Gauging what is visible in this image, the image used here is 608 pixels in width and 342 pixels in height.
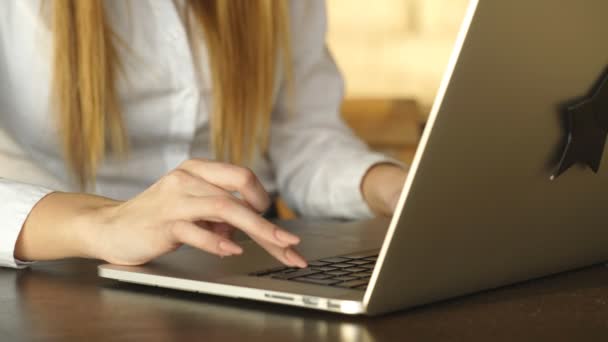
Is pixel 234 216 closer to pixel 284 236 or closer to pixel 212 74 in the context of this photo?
pixel 284 236

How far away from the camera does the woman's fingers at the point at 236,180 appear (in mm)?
674

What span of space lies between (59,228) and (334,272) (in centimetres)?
28

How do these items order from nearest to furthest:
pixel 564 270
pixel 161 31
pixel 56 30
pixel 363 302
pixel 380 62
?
pixel 363 302, pixel 564 270, pixel 56 30, pixel 161 31, pixel 380 62

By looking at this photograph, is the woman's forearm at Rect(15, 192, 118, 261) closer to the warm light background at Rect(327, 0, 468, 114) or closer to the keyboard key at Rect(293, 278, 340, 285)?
the keyboard key at Rect(293, 278, 340, 285)

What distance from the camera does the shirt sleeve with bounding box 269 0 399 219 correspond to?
52.5 inches

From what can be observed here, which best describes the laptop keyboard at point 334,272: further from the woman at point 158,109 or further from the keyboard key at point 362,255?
the woman at point 158,109

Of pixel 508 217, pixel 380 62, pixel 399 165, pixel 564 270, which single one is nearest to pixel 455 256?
pixel 508 217

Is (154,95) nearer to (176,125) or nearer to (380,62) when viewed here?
(176,125)

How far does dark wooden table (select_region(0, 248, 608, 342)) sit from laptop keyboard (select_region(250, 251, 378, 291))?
36 millimetres

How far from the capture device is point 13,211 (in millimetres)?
816

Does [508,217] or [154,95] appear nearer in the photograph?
[508,217]

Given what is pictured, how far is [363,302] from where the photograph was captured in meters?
0.51

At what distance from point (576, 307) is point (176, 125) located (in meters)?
0.77

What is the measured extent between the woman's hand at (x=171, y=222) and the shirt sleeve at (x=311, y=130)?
1.85 ft
